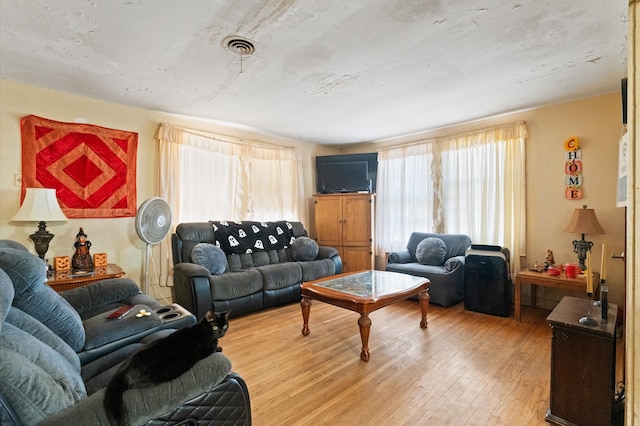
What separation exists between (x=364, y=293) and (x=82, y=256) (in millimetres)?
2705

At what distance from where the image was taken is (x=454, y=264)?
3.60 meters

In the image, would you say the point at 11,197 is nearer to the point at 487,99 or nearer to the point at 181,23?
the point at 181,23

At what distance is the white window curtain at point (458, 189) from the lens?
12.1 ft

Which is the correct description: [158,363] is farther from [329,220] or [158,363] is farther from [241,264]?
[329,220]

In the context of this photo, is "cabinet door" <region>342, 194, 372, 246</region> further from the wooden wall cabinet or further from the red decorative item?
the red decorative item

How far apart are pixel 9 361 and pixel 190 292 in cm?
217

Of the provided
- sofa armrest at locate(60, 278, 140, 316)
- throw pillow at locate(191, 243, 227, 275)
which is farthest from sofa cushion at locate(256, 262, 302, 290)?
sofa armrest at locate(60, 278, 140, 316)

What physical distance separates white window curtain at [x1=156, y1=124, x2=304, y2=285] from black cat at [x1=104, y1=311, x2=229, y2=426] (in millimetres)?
2828

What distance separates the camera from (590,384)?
151 cm

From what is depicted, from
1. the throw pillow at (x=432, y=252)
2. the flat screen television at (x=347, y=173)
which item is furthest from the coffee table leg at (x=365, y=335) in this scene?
the flat screen television at (x=347, y=173)

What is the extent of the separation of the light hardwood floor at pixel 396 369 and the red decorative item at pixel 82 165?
1907 millimetres

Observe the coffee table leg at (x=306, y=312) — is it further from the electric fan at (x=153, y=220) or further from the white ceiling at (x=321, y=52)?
the white ceiling at (x=321, y=52)

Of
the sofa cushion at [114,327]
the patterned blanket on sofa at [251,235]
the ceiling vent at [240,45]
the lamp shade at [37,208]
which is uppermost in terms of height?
the ceiling vent at [240,45]

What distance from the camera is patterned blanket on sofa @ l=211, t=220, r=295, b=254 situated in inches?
148
